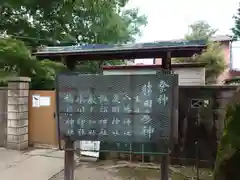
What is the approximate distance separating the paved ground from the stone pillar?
298 mm

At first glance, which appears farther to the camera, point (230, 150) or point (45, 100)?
point (45, 100)

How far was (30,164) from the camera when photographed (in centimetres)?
497

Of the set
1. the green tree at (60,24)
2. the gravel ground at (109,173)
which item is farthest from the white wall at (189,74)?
the gravel ground at (109,173)

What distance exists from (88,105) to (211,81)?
10370mm

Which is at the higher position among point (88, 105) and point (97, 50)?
point (97, 50)

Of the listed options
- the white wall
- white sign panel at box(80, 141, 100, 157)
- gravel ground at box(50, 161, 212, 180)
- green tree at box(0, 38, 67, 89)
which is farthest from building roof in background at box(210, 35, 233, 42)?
white sign panel at box(80, 141, 100, 157)

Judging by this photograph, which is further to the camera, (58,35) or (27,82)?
(58,35)

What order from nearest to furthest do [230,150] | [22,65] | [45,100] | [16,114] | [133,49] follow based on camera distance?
[230,150]
[133,49]
[16,114]
[45,100]
[22,65]

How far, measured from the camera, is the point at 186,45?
132 inches

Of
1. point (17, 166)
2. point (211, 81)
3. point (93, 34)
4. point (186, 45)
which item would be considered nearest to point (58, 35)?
point (93, 34)

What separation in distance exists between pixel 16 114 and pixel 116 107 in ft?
13.1

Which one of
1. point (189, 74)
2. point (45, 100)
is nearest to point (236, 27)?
point (189, 74)

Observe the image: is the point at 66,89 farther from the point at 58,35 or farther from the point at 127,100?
the point at 58,35

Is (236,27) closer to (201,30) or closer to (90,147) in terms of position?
(201,30)
